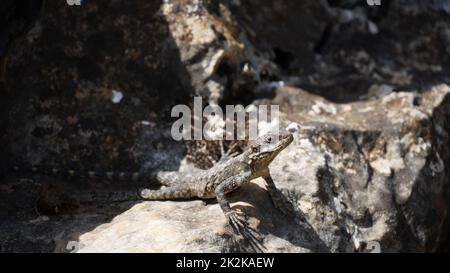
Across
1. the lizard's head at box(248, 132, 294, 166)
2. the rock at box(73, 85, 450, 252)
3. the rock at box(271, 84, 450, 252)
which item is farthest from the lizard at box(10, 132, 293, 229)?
the rock at box(271, 84, 450, 252)

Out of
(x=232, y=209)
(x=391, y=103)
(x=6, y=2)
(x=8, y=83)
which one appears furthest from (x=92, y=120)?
(x=391, y=103)

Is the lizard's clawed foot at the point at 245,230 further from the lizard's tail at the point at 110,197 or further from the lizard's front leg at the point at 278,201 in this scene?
the lizard's tail at the point at 110,197

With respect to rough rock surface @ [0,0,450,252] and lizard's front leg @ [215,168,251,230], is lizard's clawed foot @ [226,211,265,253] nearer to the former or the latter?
lizard's front leg @ [215,168,251,230]

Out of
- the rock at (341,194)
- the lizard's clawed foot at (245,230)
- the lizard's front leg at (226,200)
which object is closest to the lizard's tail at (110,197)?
the rock at (341,194)

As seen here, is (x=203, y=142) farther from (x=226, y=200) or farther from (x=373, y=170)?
(x=373, y=170)
